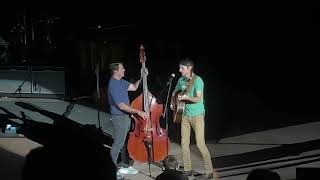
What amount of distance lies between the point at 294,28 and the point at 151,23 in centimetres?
388

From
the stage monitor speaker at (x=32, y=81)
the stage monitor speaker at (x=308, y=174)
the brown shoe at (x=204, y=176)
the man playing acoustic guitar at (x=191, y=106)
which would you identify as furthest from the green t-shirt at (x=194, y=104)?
the stage monitor speaker at (x=32, y=81)

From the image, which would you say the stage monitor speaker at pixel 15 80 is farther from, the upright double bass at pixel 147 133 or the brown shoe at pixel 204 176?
the brown shoe at pixel 204 176

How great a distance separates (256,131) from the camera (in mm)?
11172

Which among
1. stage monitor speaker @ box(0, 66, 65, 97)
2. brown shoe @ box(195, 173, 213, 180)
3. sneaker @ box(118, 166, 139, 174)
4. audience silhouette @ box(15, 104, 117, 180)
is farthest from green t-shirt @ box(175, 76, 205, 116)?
stage monitor speaker @ box(0, 66, 65, 97)

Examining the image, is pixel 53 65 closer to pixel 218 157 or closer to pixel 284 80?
pixel 284 80

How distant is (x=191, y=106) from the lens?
777cm

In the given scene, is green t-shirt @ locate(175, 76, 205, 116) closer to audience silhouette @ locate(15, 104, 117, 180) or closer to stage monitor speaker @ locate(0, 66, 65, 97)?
audience silhouette @ locate(15, 104, 117, 180)

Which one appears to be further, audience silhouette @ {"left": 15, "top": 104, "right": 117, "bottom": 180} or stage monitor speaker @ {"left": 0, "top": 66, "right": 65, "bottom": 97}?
stage monitor speaker @ {"left": 0, "top": 66, "right": 65, "bottom": 97}

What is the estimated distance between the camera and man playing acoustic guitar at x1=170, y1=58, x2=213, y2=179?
25.2ft

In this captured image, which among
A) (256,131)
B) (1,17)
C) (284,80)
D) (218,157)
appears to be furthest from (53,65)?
(218,157)

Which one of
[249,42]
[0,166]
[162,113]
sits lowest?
[0,166]

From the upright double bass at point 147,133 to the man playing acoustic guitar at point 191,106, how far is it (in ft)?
1.04

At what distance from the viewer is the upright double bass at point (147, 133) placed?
800 centimetres

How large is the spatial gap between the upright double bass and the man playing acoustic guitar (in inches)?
12.5
